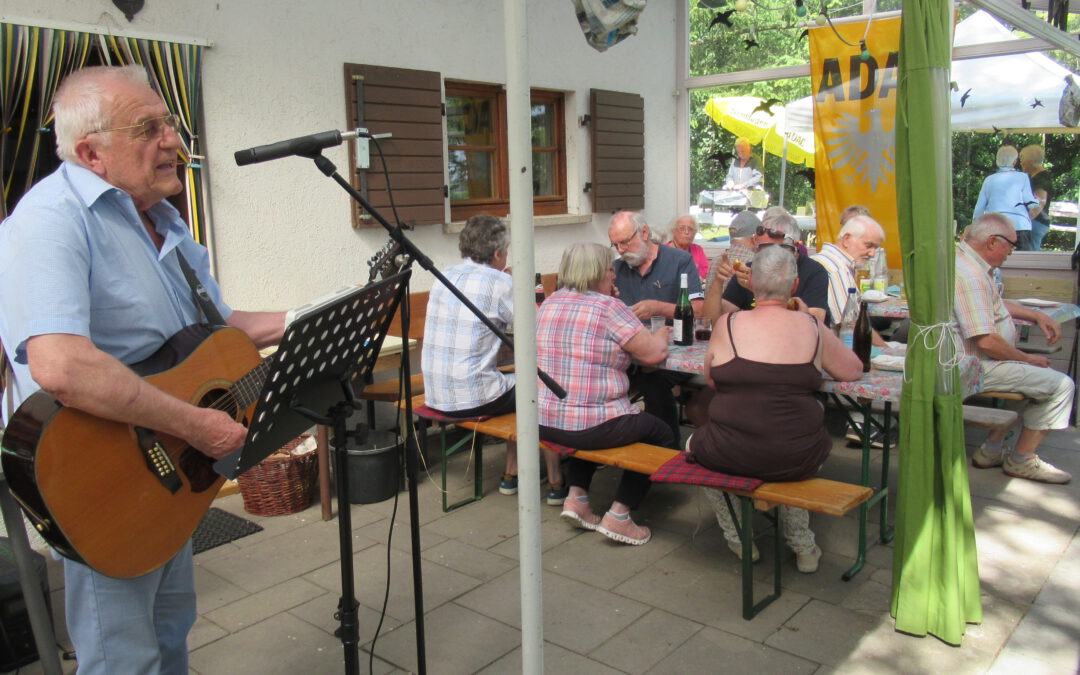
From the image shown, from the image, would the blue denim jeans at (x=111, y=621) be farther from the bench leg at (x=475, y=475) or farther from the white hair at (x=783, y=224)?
the white hair at (x=783, y=224)

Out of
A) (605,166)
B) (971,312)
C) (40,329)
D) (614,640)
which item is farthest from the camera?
(605,166)

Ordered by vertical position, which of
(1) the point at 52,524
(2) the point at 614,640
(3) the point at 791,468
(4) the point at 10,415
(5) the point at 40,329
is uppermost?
(5) the point at 40,329

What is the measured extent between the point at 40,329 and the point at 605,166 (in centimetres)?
621

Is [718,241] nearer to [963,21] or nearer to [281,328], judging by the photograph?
[963,21]

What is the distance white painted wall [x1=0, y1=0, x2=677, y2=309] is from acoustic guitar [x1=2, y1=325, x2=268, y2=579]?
9.76 ft

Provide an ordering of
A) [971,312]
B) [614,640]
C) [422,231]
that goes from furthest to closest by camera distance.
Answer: [422,231]
[971,312]
[614,640]

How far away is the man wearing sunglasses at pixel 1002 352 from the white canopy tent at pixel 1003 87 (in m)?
2.60

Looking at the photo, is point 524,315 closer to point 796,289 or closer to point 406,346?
point 406,346

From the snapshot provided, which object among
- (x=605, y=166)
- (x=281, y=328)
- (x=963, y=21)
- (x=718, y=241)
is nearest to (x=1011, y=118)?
(x=963, y=21)

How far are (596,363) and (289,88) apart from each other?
2798 millimetres

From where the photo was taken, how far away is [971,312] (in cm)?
445

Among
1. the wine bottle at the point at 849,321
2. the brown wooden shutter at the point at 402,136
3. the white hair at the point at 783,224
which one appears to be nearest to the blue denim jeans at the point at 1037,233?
the white hair at the point at 783,224

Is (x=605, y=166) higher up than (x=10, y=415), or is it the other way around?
(x=605, y=166)

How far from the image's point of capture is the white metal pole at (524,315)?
1762mm
